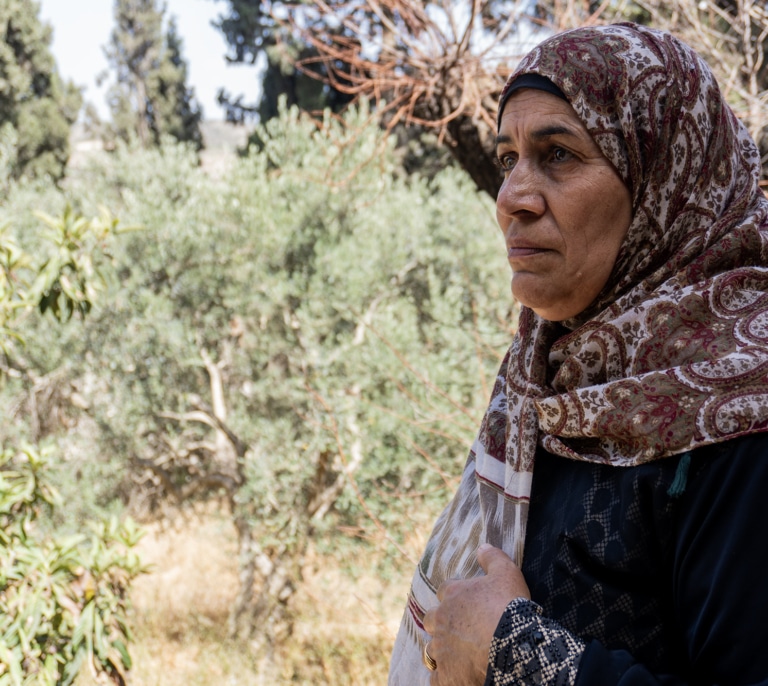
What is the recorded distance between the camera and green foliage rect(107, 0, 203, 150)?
69.3 feet

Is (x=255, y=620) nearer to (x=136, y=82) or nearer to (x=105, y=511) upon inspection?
(x=105, y=511)

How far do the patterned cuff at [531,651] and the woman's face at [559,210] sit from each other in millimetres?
452

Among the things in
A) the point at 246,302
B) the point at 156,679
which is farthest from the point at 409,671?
the point at 246,302

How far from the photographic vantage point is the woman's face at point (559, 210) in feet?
3.51

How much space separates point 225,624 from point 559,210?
6.94 m

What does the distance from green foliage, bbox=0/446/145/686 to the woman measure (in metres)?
1.90

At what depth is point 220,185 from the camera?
8.28m

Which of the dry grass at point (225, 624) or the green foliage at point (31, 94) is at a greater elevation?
the green foliage at point (31, 94)

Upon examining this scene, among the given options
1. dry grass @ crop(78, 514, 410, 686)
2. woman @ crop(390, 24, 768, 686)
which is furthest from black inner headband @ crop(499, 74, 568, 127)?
dry grass @ crop(78, 514, 410, 686)

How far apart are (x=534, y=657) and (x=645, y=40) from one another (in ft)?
2.88

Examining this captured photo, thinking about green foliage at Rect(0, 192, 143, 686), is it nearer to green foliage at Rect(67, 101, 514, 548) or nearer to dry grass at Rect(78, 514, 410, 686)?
dry grass at Rect(78, 514, 410, 686)

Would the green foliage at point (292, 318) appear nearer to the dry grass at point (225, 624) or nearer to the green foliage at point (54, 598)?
the dry grass at point (225, 624)

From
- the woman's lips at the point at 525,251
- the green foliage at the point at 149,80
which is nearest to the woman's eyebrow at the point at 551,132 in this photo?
the woman's lips at the point at 525,251

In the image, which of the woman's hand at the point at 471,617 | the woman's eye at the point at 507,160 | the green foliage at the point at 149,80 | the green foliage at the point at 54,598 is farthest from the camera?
the green foliage at the point at 149,80
